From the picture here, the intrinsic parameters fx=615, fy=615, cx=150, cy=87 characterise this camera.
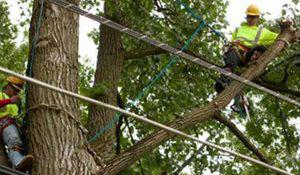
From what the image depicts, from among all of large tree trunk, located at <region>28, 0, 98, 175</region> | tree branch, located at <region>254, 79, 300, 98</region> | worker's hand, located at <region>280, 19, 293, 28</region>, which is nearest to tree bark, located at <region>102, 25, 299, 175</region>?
worker's hand, located at <region>280, 19, 293, 28</region>

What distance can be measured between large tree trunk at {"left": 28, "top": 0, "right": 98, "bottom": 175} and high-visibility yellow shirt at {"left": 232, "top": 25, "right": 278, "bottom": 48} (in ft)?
7.11

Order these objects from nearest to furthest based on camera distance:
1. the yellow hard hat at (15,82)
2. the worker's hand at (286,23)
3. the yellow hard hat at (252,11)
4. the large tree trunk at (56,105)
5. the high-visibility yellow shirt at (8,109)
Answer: the large tree trunk at (56,105)
the high-visibility yellow shirt at (8,109)
the yellow hard hat at (15,82)
the worker's hand at (286,23)
the yellow hard hat at (252,11)

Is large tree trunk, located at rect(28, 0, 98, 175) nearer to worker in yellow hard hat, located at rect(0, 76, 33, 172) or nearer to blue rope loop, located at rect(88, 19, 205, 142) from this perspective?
worker in yellow hard hat, located at rect(0, 76, 33, 172)

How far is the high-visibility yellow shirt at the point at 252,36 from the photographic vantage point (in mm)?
6855

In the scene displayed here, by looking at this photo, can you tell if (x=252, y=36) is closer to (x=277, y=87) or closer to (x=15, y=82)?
(x=277, y=87)

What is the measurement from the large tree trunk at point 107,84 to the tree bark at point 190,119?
1.37 metres

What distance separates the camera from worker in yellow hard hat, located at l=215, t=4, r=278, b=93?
21.7ft

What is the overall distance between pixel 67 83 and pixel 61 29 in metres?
0.56

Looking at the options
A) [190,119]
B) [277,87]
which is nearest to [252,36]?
[277,87]

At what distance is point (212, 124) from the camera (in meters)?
8.84

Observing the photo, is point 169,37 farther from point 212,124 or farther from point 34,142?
point 34,142

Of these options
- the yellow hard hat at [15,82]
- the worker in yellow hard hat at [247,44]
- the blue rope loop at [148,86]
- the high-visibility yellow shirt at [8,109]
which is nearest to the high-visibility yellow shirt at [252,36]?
the worker in yellow hard hat at [247,44]

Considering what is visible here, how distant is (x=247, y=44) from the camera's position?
6980mm

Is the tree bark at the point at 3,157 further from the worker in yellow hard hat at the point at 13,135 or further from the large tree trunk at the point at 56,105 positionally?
the large tree trunk at the point at 56,105
